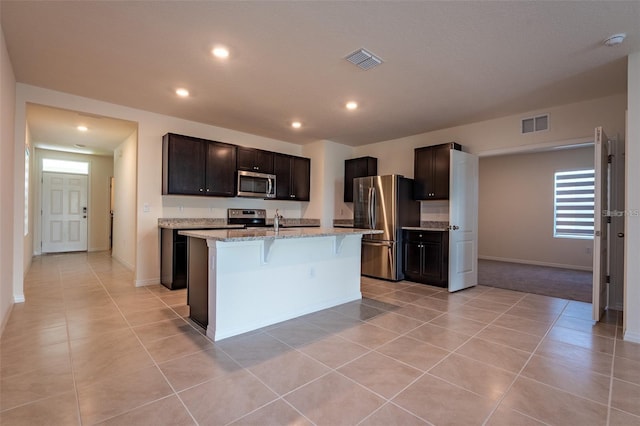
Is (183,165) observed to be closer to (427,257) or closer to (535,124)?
(427,257)

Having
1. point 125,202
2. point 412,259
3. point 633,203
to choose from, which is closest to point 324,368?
point 633,203

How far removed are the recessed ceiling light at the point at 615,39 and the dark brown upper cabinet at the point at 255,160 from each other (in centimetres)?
459

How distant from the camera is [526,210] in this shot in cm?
709

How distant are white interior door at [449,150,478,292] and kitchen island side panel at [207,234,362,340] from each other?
160cm

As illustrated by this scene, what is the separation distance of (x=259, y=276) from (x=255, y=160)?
304cm

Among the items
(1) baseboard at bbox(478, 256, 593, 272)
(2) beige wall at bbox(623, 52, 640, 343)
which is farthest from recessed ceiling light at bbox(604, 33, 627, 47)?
(1) baseboard at bbox(478, 256, 593, 272)

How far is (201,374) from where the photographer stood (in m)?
2.07

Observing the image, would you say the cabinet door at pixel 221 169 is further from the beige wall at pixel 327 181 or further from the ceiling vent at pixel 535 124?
the ceiling vent at pixel 535 124

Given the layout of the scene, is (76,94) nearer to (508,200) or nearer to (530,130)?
(530,130)

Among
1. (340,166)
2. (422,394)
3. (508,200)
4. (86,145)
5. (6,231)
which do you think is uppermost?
(86,145)

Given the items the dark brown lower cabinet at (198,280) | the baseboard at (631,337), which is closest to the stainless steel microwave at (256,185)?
the dark brown lower cabinet at (198,280)

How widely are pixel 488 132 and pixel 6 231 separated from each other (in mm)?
6221

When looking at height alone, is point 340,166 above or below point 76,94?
below

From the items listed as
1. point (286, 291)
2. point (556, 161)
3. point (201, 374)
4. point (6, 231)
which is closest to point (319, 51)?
point (286, 291)
